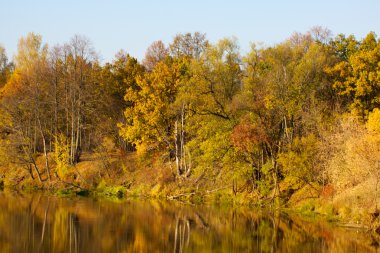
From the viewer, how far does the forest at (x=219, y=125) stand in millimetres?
39375

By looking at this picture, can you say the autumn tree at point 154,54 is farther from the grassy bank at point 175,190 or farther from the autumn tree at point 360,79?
the autumn tree at point 360,79

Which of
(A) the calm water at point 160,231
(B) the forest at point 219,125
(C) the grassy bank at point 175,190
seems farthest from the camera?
(B) the forest at point 219,125

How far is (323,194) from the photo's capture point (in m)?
38.8

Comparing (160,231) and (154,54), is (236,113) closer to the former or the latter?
(160,231)

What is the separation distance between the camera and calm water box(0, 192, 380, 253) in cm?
2680

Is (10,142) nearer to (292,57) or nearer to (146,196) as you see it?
(146,196)

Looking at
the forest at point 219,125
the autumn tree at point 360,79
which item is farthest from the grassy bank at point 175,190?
the autumn tree at point 360,79

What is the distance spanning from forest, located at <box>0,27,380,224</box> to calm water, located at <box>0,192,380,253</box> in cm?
426

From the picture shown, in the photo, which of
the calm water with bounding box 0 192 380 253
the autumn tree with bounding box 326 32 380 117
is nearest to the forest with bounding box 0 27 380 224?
the autumn tree with bounding box 326 32 380 117

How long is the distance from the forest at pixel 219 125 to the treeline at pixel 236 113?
0.12 metres

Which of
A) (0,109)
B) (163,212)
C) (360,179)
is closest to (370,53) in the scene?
(360,179)

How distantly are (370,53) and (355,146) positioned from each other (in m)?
15.9

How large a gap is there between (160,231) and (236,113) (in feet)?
53.1

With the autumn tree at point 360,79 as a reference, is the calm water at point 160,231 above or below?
below
